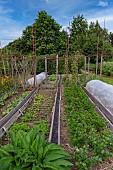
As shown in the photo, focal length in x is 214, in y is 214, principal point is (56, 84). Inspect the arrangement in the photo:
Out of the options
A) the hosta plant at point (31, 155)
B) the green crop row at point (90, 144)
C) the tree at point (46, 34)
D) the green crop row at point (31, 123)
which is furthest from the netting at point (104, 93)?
the tree at point (46, 34)

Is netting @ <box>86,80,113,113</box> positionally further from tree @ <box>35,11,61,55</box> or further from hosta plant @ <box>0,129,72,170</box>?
tree @ <box>35,11,61,55</box>

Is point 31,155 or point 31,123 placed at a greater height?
point 31,155

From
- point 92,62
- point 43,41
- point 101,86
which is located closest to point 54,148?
point 101,86

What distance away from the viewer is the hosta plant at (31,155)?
2312mm

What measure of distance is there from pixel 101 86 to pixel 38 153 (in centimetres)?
501

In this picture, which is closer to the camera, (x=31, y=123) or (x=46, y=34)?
(x=31, y=123)

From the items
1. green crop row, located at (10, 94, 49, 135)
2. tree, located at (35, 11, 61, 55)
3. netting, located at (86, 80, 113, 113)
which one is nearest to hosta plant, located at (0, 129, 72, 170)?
green crop row, located at (10, 94, 49, 135)

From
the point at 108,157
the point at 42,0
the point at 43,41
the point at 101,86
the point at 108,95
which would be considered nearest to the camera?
the point at 108,157

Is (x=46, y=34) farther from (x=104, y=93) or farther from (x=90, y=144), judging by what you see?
(x=90, y=144)

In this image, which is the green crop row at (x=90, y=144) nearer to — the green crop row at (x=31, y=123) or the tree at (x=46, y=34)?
the green crop row at (x=31, y=123)

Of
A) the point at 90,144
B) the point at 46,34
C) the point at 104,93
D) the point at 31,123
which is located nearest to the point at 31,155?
the point at 90,144

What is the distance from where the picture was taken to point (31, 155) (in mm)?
2424

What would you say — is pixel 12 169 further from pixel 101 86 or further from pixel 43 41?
pixel 43 41

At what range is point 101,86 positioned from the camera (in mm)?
7090
